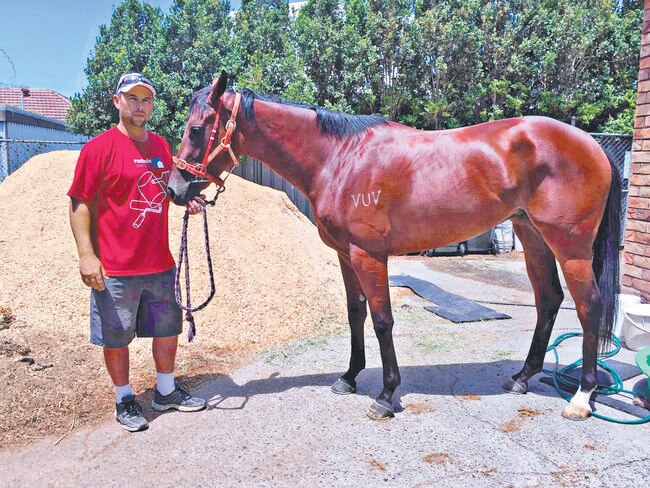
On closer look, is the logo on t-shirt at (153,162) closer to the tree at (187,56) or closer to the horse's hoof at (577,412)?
the horse's hoof at (577,412)

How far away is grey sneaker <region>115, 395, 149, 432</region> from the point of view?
114 inches

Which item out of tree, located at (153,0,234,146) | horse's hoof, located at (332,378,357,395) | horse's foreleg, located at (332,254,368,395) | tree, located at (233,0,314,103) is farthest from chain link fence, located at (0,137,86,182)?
horse's hoof, located at (332,378,357,395)

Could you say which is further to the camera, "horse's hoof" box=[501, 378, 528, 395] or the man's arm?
"horse's hoof" box=[501, 378, 528, 395]

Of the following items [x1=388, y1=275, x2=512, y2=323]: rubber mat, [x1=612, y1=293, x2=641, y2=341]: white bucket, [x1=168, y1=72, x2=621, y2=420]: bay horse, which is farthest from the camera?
[x1=388, y1=275, x2=512, y2=323]: rubber mat

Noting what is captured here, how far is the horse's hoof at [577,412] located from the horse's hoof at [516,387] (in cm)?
39

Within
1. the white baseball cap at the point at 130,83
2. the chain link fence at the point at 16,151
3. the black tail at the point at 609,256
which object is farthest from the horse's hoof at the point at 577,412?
the chain link fence at the point at 16,151

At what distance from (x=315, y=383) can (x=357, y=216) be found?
1.34m

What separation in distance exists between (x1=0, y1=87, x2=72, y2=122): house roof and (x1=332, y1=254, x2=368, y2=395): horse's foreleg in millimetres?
19392

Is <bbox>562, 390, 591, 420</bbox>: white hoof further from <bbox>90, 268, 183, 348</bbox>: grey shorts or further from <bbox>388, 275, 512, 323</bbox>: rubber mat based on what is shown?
<bbox>90, 268, 183, 348</bbox>: grey shorts

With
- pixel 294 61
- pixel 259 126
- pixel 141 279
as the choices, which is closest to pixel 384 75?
pixel 294 61

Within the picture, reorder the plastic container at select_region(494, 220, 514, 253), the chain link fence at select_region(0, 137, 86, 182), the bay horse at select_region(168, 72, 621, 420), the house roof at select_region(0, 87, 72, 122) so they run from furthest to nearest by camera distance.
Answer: the house roof at select_region(0, 87, 72, 122) → the plastic container at select_region(494, 220, 514, 253) → the chain link fence at select_region(0, 137, 86, 182) → the bay horse at select_region(168, 72, 621, 420)

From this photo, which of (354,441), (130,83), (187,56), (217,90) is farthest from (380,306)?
(187,56)

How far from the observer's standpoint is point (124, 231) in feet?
9.48

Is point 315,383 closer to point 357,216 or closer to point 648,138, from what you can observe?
point 357,216
